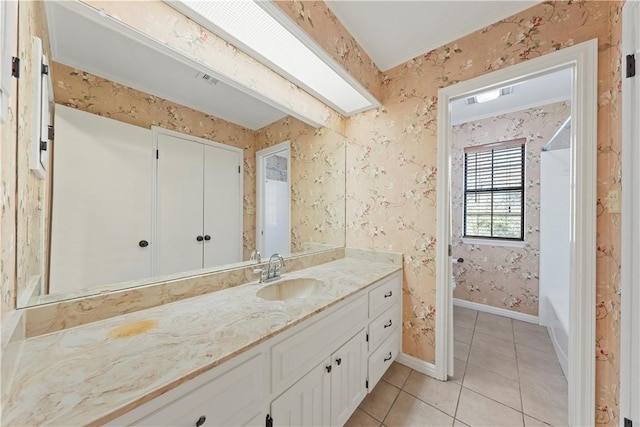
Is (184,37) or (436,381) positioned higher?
(184,37)

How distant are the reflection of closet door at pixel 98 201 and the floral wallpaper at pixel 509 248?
3413 millimetres

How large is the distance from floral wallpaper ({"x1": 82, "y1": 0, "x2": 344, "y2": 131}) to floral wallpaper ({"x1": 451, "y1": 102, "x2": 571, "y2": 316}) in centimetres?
248

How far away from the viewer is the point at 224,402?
0.71 m

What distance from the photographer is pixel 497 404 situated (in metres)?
1.47

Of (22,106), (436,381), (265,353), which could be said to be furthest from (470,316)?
(22,106)

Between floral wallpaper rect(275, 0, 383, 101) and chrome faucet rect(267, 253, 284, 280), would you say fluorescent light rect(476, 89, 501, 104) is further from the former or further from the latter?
chrome faucet rect(267, 253, 284, 280)

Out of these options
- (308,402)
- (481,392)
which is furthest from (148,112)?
(481,392)

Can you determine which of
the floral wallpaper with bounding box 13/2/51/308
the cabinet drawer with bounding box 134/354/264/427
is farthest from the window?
the floral wallpaper with bounding box 13/2/51/308

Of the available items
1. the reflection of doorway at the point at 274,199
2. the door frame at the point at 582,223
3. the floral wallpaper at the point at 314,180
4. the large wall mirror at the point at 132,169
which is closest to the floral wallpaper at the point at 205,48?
the large wall mirror at the point at 132,169

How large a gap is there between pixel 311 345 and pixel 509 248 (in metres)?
2.92

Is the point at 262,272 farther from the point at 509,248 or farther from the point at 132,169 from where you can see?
the point at 509,248

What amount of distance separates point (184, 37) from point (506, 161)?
3.47m
